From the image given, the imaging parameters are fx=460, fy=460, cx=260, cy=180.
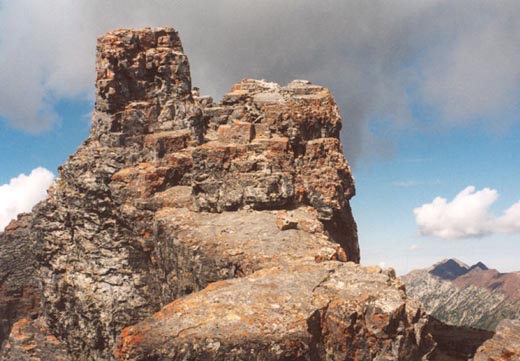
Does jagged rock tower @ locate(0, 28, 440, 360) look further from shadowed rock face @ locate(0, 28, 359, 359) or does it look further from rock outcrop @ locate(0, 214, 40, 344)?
rock outcrop @ locate(0, 214, 40, 344)

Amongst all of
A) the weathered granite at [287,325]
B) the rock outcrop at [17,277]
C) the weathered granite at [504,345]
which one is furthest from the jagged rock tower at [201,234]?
the weathered granite at [504,345]

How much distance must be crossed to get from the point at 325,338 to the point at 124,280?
47.8 ft

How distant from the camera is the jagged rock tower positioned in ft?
38.4

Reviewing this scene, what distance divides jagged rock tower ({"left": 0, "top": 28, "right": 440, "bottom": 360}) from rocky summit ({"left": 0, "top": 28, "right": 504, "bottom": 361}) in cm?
6

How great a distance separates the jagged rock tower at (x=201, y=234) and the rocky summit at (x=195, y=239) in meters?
0.06

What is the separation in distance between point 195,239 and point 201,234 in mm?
436

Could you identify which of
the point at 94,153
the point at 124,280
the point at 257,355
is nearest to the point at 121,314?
the point at 124,280

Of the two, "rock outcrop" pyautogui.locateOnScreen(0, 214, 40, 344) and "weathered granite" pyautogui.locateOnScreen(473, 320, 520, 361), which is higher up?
"rock outcrop" pyautogui.locateOnScreen(0, 214, 40, 344)

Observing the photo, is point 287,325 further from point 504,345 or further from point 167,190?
point 167,190

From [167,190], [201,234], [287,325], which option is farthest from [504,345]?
[167,190]

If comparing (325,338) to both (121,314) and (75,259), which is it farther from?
(75,259)

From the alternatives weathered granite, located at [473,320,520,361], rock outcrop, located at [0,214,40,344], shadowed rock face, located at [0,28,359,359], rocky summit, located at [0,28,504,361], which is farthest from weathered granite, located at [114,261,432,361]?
rock outcrop, located at [0,214,40,344]

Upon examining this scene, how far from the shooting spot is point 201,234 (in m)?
19.7

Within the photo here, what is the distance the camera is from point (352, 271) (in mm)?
14086
